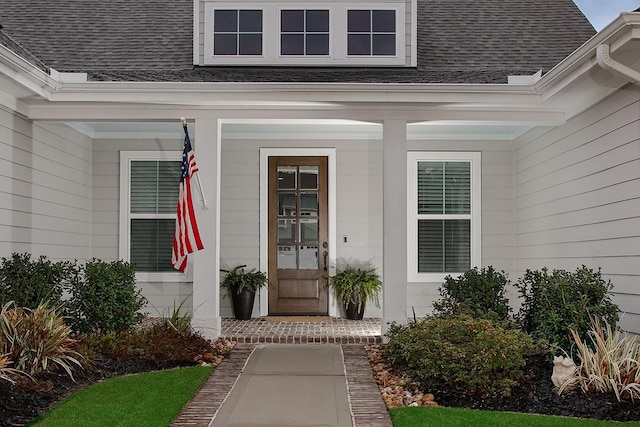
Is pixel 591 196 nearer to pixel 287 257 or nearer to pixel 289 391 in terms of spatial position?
pixel 289 391

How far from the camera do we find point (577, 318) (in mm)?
5840

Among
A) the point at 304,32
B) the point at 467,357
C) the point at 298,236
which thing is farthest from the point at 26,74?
the point at 467,357

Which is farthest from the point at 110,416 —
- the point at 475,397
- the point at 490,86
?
the point at 490,86

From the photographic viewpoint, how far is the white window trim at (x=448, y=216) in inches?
395

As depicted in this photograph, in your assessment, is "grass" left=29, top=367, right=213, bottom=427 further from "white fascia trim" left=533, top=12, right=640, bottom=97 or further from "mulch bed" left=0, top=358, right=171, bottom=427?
"white fascia trim" left=533, top=12, right=640, bottom=97

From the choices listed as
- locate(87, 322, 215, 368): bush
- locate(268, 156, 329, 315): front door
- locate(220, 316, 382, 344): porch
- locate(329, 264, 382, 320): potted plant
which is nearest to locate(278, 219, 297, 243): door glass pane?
locate(268, 156, 329, 315): front door

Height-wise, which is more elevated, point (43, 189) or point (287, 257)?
point (43, 189)

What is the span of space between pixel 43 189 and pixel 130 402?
4.01 metres

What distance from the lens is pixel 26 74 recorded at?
671cm

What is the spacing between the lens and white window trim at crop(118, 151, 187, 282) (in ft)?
32.5

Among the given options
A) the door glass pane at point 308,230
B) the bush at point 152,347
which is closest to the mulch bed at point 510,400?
the bush at point 152,347

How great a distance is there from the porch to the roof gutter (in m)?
3.71

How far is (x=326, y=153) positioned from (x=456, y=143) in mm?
1888

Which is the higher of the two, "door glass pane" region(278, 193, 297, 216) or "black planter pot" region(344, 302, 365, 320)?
"door glass pane" region(278, 193, 297, 216)
